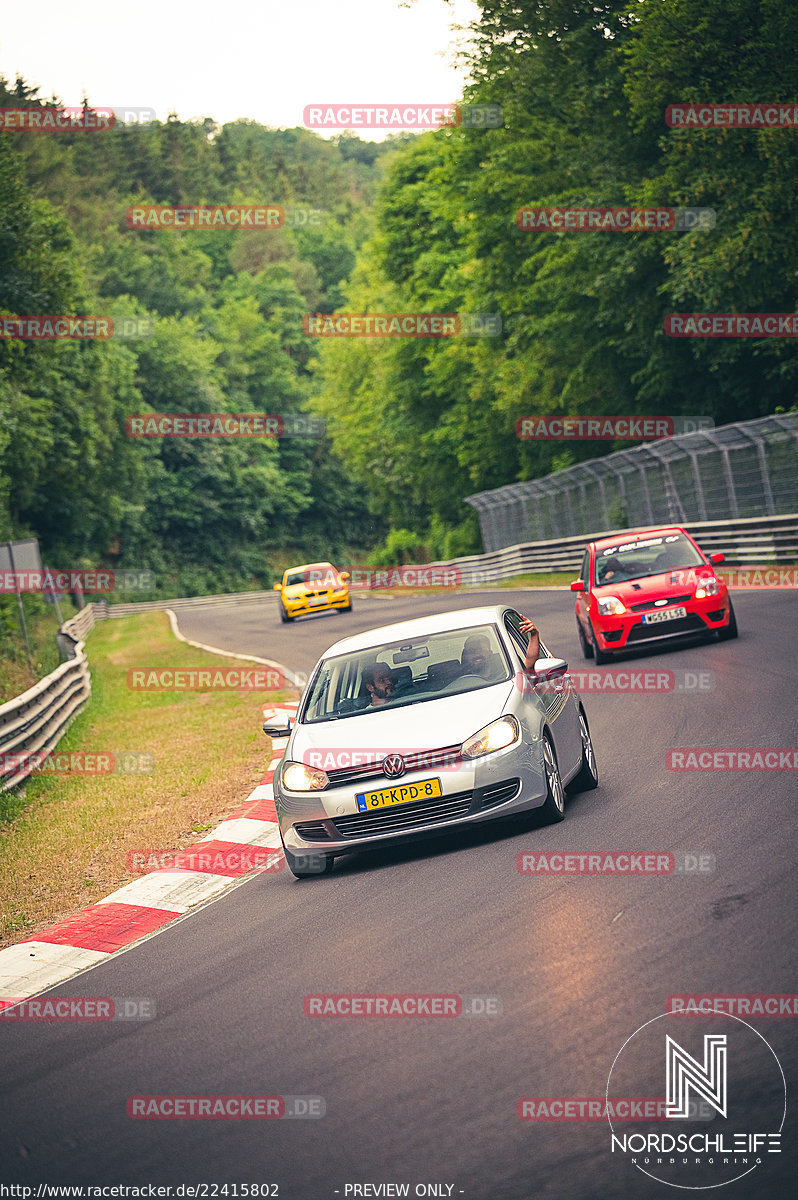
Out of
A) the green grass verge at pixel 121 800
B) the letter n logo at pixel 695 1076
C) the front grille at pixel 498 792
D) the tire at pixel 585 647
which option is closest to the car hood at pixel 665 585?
the tire at pixel 585 647

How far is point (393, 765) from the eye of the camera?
8.28 meters

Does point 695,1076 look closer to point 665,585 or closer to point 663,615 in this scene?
point 663,615

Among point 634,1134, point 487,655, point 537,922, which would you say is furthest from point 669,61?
point 634,1134

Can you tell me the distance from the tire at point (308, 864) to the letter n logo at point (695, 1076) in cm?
415

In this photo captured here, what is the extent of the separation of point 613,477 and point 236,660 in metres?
13.4

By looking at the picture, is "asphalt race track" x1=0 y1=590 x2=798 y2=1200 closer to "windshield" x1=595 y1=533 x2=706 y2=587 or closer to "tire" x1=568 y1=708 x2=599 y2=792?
"tire" x1=568 y1=708 x2=599 y2=792

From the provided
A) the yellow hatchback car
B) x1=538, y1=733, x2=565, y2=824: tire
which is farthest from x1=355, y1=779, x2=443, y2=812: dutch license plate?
the yellow hatchback car

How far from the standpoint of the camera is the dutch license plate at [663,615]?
1684 centimetres

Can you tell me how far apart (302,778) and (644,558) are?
33.1 feet

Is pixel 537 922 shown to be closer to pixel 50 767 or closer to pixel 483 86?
pixel 50 767

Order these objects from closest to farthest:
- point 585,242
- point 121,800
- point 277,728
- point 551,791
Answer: point 551,791 → point 277,728 → point 121,800 → point 585,242

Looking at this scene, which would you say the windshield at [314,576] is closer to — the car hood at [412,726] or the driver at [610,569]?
the driver at [610,569]

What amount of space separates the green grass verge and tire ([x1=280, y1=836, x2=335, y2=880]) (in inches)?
59.4

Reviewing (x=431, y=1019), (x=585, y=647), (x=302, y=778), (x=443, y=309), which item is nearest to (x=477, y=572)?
(x=443, y=309)
